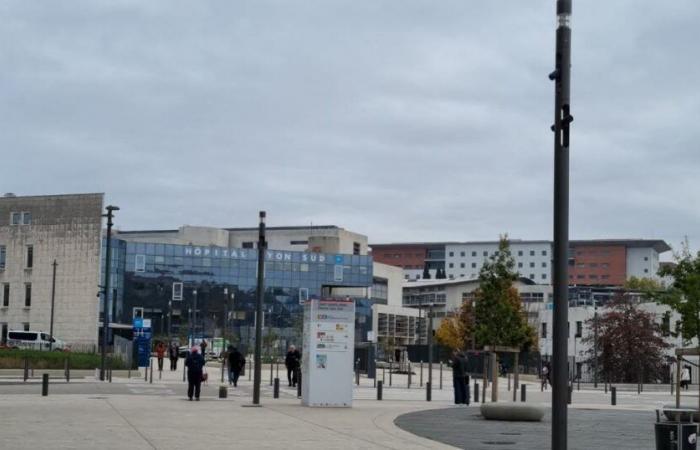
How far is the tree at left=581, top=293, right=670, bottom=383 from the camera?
3177 inches

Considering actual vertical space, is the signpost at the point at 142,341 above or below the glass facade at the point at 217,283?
below

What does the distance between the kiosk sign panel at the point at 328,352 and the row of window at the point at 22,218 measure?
219 feet

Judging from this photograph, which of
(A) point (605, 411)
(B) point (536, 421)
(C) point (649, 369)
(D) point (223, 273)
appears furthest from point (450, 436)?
(D) point (223, 273)

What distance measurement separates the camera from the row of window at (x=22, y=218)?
92.5 meters

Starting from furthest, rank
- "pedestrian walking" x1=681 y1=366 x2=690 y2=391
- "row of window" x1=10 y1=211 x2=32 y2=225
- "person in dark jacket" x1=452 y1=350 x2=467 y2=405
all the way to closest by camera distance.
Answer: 1. "row of window" x1=10 y1=211 x2=32 y2=225
2. "pedestrian walking" x1=681 y1=366 x2=690 y2=391
3. "person in dark jacket" x1=452 y1=350 x2=467 y2=405

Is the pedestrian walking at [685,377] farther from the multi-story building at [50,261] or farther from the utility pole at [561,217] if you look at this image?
the utility pole at [561,217]

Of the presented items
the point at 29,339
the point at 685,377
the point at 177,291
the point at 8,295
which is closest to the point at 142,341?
the point at 29,339

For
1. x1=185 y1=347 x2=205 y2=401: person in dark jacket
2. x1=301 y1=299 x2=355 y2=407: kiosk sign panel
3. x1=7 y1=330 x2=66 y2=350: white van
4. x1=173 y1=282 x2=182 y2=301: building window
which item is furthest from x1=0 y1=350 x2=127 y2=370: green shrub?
x1=173 y1=282 x2=182 y2=301: building window

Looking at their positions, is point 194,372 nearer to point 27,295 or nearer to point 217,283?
point 27,295

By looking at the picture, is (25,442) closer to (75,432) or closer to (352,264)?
(75,432)

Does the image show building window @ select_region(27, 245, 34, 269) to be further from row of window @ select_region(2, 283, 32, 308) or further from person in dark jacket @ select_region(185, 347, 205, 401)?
person in dark jacket @ select_region(185, 347, 205, 401)

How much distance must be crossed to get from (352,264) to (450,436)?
12745cm

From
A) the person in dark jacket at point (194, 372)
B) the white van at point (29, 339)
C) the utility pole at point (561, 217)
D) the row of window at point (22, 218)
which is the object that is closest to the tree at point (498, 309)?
the person in dark jacket at point (194, 372)

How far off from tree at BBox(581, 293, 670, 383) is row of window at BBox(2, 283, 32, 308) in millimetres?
46733
